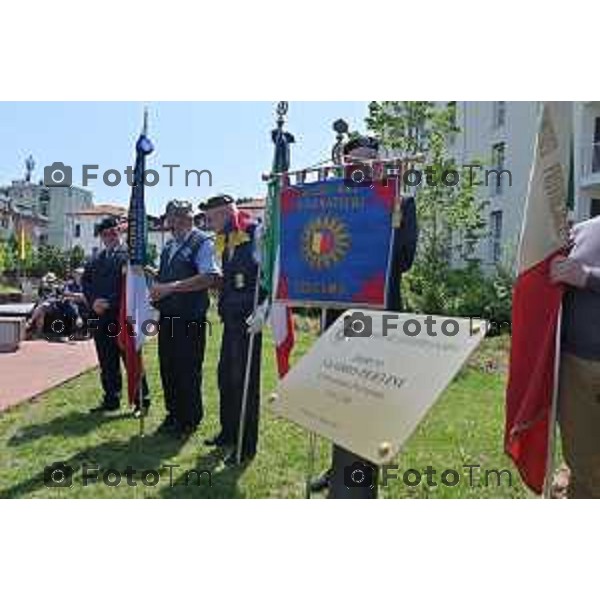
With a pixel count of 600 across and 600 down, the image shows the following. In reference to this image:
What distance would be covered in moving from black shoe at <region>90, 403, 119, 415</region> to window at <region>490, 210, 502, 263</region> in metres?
12.7

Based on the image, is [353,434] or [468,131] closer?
[353,434]

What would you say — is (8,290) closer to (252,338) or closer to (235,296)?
(235,296)

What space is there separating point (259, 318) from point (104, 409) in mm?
2584

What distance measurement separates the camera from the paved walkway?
8195mm

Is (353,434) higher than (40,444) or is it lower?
higher

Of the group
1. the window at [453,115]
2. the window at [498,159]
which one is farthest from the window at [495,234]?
the window at [453,115]

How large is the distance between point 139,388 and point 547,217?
141 inches

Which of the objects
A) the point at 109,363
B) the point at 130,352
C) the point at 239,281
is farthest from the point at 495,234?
the point at 239,281

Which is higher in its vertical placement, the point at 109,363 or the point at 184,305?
the point at 184,305

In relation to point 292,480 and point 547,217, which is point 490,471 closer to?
point 292,480

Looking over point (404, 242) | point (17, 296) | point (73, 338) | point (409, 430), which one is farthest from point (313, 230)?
point (17, 296)

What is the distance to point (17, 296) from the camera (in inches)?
1056

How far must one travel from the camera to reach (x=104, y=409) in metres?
7.31

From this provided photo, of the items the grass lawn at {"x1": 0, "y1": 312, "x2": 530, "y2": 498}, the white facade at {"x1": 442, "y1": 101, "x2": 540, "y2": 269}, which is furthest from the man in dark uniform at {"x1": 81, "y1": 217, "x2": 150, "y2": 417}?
the white facade at {"x1": 442, "y1": 101, "x2": 540, "y2": 269}
